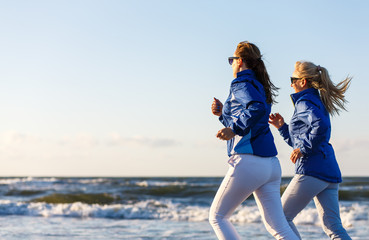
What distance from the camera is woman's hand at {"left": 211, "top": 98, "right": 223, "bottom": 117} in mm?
3764

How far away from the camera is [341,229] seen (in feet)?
→ 13.5

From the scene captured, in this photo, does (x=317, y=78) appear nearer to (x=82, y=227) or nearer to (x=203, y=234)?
(x=203, y=234)

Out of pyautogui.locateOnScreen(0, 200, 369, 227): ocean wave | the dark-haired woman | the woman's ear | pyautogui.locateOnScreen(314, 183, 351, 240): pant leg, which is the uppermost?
the woman's ear

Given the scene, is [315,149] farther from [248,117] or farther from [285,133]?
[248,117]

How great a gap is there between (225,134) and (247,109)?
0.71ft

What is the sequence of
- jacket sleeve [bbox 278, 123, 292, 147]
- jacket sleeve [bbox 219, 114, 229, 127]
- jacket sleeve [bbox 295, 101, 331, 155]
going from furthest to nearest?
1. jacket sleeve [bbox 278, 123, 292, 147]
2. jacket sleeve [bbox 295, 101, 331, 155]
3. jacket sleeve [bbox 219, 114, 229, 127]

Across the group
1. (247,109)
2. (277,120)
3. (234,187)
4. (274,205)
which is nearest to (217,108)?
(247,109)

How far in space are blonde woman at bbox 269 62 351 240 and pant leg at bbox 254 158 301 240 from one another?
63cm

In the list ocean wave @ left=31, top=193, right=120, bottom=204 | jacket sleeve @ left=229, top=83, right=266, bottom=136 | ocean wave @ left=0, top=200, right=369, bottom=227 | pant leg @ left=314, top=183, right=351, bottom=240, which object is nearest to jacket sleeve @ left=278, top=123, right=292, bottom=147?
pant leg @ left=314, top=183, right=351, bottom=240

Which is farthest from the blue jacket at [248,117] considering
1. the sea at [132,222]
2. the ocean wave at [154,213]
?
the ocean wave at [154,213]

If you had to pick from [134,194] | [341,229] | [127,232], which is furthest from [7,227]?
[134,194]

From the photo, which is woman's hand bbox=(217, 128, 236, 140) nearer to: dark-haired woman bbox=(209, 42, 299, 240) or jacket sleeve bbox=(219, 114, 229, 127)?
dark-haired woman bbox=(209, 42, 299, 240)

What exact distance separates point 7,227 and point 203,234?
12.0 feet

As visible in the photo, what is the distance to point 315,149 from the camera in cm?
396
